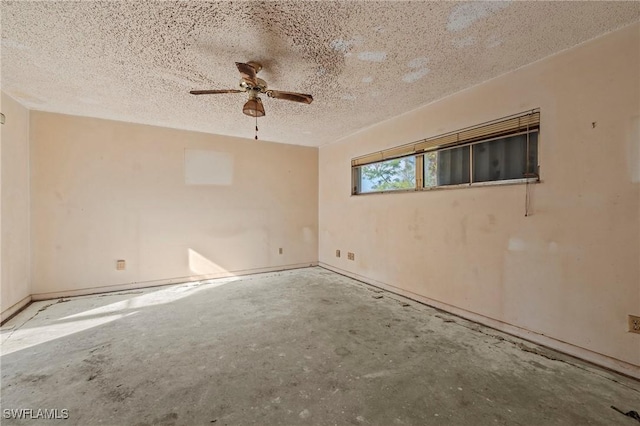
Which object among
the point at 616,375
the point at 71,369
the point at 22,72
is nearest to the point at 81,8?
the point at 22,72

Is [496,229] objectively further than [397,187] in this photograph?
No

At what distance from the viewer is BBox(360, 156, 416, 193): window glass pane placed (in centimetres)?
363

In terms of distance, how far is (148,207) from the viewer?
4070mm

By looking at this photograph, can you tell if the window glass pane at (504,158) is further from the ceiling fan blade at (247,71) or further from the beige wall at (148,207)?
the beige wall at (148,207)

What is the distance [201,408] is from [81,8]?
2.64m

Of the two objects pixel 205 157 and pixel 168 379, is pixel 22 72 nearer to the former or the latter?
pixel 205 157

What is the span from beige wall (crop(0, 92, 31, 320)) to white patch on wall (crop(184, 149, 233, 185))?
1.81 metres

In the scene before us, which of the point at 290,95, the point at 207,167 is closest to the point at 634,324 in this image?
the point at 290,95

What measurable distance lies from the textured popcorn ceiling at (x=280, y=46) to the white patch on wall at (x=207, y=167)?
1167 mm

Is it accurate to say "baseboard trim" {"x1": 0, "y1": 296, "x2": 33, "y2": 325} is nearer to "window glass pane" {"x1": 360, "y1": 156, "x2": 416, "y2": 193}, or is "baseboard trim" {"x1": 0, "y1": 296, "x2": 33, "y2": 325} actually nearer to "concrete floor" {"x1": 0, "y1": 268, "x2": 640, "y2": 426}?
"concrete floor" {"x1": 0, "y1": 268, "x2": 640, "y2": 426}

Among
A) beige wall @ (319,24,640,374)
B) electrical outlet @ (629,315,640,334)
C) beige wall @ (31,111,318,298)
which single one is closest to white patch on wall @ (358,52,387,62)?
beige wall @ (319,24,640,374)

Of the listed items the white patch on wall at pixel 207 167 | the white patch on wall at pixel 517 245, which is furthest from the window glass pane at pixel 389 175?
the white patch on wall at pixel 207 167

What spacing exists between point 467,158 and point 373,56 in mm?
1549

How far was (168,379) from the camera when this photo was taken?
1.85 meters
